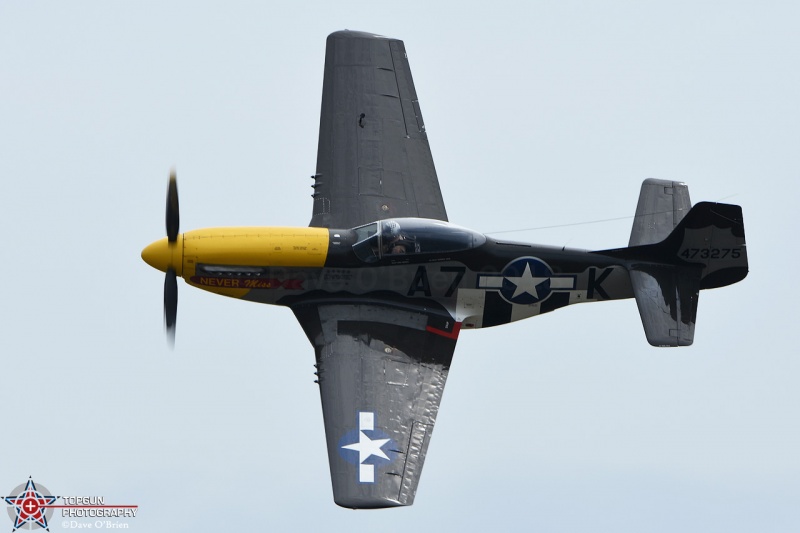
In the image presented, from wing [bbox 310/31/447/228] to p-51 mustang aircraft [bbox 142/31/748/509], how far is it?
38 millimetres

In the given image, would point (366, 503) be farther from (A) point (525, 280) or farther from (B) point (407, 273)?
(A) point (525, 280)

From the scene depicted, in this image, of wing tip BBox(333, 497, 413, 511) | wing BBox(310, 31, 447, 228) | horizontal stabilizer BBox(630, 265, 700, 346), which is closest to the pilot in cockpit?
wing BBox(310, 31, 447, 228)

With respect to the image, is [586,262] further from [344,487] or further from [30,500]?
[30,500]

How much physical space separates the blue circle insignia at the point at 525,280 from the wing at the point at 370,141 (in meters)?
1.79

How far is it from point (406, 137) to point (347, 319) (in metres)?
3.83

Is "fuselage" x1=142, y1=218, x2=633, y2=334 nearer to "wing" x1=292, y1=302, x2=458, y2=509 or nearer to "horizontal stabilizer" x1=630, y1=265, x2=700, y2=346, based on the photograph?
"wing" x1=292, y1=302, x2=458, y2=509

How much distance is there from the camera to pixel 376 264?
32.2 meters

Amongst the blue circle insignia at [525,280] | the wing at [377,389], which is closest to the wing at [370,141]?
the blue circle insignia at [525,280]

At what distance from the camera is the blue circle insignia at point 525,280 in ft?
107

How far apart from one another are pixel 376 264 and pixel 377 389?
2.24 meters

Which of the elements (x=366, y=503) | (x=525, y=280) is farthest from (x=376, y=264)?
(x=366, y=503)

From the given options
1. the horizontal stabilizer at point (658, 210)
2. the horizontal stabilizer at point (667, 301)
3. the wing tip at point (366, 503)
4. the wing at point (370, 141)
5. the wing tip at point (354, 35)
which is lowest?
the wing tip at point (366, 503)

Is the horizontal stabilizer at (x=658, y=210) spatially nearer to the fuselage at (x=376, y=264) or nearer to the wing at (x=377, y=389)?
the fuselage at (x=376, y=264)

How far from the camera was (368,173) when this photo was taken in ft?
111
